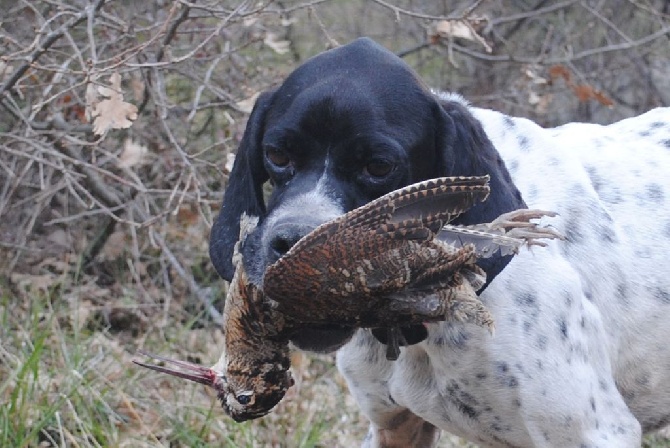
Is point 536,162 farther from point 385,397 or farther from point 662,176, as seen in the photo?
point 385,397

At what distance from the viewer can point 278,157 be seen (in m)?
3.19

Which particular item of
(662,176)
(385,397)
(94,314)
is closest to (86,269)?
(94,314)

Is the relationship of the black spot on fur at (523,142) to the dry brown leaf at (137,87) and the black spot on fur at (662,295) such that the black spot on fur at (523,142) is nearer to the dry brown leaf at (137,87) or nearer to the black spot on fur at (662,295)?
the black spot on fur at (662,295)

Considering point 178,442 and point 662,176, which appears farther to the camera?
point 178,442

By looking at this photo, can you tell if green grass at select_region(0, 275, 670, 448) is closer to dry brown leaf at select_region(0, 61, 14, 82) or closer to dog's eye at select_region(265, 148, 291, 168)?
dry brown leaf at select_region(0, 61, 14, 82)

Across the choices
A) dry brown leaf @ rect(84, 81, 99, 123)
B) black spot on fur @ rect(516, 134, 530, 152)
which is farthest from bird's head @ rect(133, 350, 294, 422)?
dry brown leaf @ rect(84, 81, 99, 123)

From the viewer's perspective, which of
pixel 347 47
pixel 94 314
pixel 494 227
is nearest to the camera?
pixel 494 227

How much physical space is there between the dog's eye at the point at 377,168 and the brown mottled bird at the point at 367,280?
0.31 m

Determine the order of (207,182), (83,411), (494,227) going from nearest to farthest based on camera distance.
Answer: (494,227)
(83,411)
(207,182)

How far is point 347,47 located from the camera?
3301 mm

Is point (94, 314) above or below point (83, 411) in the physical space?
below

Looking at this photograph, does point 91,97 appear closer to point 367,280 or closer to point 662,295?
point 367,280

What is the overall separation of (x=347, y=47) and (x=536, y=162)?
668 millimetres

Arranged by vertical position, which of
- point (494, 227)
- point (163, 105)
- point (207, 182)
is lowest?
point (207, 182)
